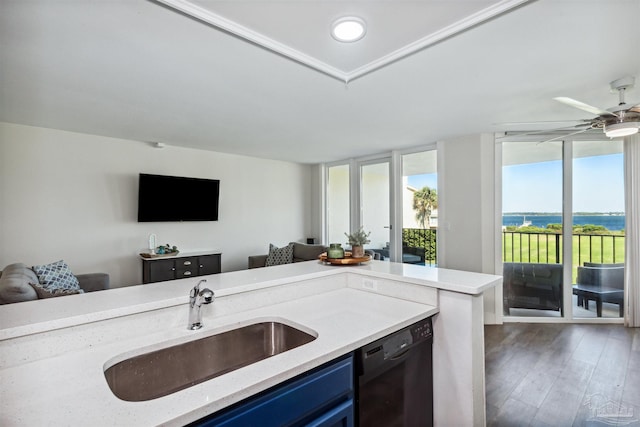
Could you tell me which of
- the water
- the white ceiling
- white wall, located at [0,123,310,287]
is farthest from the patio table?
white wall, located at [0,123,310,287]

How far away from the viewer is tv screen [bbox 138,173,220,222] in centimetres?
424

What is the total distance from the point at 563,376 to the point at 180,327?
3062 mm

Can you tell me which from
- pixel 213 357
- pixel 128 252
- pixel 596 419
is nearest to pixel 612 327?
pixel 596 419

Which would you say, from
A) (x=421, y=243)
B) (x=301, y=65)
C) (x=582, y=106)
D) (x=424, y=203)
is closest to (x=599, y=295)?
(x=421, y=243)

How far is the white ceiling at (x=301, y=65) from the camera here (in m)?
1.60

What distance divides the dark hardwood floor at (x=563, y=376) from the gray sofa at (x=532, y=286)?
1.22 feet

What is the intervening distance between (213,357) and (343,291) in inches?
34.3

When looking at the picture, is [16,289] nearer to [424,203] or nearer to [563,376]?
[563,376]

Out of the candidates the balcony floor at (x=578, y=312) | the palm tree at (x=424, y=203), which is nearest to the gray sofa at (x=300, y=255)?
the palm tree at (x=424, y=203)

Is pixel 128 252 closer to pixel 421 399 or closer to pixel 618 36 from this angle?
pixel 421 399

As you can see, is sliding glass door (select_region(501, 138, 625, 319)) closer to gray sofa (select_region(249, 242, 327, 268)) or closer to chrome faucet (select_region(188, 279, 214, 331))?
gray sofa (select_region(249, 242, 327, 268))

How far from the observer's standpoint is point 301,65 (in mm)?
2129

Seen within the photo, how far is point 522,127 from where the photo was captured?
371cm

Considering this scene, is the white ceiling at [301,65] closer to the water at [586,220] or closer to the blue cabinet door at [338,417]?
the water at [586,220]
